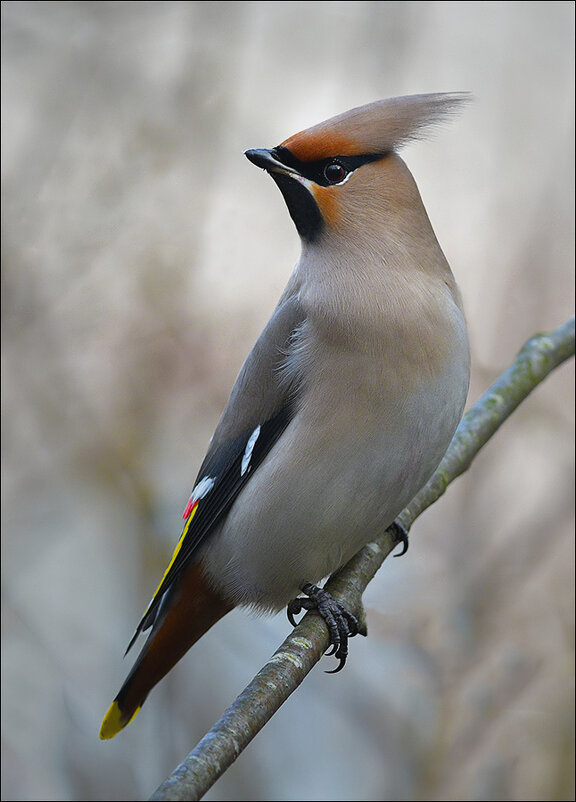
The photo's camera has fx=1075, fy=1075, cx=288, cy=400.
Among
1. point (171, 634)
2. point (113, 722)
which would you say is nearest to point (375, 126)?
point (171, 634)

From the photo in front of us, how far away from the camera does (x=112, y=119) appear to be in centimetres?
478

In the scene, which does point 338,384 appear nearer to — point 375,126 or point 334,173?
point 334,173

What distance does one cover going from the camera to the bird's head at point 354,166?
2.83 m

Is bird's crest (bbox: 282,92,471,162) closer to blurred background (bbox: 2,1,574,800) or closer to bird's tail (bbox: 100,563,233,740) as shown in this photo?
bird's tail (bbox: 100,563,233,740)

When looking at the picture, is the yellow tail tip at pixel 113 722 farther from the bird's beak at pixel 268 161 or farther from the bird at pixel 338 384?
the bird's beak at pixel 268 161

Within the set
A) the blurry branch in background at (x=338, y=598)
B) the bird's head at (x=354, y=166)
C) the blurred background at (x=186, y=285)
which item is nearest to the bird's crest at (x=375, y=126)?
the bird's head at (x=354, y=166)

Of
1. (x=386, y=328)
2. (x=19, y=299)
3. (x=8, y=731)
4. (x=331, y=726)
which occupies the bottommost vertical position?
(x=8, y=731)

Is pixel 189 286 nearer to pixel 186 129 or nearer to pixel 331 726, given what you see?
pixel 186 129

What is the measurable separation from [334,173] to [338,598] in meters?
1.15

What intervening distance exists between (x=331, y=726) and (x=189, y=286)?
78.0 inches

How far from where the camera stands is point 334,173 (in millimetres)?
2891

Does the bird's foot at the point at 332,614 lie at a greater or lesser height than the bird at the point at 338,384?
lesser

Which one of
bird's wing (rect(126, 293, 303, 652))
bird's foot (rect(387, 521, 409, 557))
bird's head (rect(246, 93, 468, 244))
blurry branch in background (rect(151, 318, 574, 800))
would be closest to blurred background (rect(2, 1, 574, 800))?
blurry branch in background (rect(151, 318, 574, 800))

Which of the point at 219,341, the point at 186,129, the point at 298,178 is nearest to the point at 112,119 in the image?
the point at 186,129
